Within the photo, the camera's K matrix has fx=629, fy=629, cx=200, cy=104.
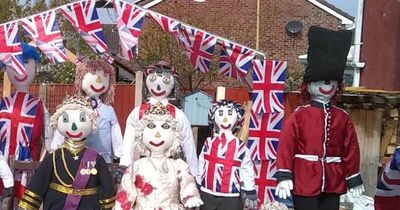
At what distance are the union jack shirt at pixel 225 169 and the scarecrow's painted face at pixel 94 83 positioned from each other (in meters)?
1.20

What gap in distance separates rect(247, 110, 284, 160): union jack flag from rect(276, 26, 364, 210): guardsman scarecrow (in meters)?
0.96

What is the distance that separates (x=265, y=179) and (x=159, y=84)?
1.52 metres

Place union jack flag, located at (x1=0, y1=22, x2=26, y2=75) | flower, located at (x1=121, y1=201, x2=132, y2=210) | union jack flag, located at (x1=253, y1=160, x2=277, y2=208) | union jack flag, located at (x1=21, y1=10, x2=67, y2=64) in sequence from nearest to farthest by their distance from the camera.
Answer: flower, located at (x1=121, y1=201, x2=132, y2=210) → union jack flag, located at (x1=0, y1=22, x2=26, y2=75) → union jack flag, located at (x1=21, y1=10, x2=67, y2=64) → union jack flag, located at (x1=253, y1=160, x2=277, y2=208)

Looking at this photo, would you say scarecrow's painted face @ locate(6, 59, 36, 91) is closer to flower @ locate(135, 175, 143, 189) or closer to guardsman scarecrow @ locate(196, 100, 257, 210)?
flower @ locate(135, 175, 143, 189)

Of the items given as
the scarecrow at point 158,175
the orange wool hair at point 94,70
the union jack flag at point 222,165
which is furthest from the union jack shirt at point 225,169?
the orange wool hair at point 94,70

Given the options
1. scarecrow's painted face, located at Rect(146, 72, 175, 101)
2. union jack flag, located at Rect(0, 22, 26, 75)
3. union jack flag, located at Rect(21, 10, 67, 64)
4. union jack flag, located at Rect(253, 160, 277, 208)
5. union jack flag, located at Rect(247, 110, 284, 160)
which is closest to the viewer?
union jack flag, located at Rect(0, 22, 26, 75)

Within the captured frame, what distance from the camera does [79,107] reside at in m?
4.75

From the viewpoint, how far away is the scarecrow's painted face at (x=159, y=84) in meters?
5.43

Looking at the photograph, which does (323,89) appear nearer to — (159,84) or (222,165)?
(222,165)

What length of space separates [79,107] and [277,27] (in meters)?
17.2

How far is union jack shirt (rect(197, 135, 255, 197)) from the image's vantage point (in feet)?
16.4

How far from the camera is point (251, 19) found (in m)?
20.9

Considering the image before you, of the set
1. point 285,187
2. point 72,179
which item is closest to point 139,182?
point 72,179

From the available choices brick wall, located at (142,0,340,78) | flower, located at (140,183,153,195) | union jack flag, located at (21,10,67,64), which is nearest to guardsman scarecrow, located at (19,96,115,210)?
flower, located at (140,183,153,195)
